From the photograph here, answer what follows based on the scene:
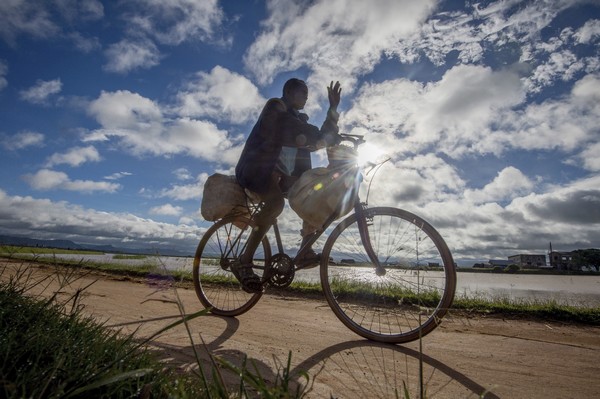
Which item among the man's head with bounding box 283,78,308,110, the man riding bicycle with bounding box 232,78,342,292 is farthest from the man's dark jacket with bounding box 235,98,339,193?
the man's head with bounding box 283,78,308,110

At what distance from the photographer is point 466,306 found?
17.9 ft

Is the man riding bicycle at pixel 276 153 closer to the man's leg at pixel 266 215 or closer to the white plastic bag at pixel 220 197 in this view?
the man's leg at pixel 266 215

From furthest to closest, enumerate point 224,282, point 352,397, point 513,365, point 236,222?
point 224,282 < point 236,222 < point 513,365 < point 352,397

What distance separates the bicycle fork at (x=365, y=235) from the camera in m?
3.66

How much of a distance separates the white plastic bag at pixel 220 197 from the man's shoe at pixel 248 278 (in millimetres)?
725

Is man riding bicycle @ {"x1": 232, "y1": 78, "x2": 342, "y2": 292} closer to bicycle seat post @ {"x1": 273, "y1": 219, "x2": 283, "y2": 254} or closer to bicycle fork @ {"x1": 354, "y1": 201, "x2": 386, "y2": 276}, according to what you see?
bicycle seat post @ {"x1": 273, "y1": 219, "x2": 283, "y2": 254}

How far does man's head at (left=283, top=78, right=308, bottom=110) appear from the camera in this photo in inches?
174

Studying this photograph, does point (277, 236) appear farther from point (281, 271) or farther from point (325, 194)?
point (325, 194)

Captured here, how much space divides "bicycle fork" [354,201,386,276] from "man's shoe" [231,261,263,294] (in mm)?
1356

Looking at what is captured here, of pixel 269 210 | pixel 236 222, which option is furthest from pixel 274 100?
pixel 236 222

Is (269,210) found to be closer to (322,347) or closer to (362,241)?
(362,241)

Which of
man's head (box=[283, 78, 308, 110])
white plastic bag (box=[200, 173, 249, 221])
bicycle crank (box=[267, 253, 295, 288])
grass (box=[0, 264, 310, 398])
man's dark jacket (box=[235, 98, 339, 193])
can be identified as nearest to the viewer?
grass (box=[0, 264, 310, 398])

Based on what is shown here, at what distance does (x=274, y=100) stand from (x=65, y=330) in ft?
10.0

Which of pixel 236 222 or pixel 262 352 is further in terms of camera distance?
pixel 236 222
